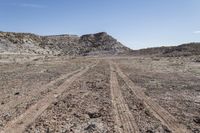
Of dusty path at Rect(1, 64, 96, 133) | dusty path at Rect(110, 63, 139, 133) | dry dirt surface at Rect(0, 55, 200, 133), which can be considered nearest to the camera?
dusty path at Rect(1, 64, 96, 133)

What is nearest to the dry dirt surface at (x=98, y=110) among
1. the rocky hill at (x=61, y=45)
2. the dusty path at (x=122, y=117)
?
the dusty path at (x=122, y=117)

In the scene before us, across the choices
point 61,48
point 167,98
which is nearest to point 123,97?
point 167,98

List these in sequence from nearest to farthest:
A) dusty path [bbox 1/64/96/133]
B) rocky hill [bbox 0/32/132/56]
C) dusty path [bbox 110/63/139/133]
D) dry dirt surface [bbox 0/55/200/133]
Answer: dusty path [bbox 1/64/96/133], dusty path [bbox 110/63/139/133], dry dirt surface [bbox 0/55/200/133], rocky hill [bbox 0/32/132/56]

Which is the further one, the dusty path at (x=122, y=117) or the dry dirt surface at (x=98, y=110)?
the dry dirt surface at (x=98, y=110)

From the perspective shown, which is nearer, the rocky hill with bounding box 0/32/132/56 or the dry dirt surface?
the dry dirt surface

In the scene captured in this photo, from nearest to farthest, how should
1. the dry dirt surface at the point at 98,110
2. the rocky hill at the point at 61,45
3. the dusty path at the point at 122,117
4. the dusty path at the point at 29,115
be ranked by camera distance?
the dusty path at the point at 29,115 → the dusty path at the point at 122,117 → the dry dirt surface at the point at 98,110 → the rocky hill at the point at 61,45

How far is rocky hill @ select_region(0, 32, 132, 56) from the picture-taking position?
89688mm

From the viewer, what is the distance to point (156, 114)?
10625mm

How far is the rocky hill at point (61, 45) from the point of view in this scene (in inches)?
3531

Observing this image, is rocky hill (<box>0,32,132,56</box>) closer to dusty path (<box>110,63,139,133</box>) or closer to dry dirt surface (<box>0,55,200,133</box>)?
dry dirt surface (<box>0,55,200,133</box>)

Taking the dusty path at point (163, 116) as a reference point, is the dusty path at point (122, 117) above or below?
above

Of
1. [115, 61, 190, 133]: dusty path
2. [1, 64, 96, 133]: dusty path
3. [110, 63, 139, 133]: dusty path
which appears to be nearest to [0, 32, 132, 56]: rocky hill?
[1, 64, 96, 133]: dusty path

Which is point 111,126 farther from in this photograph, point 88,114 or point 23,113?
point 23,113

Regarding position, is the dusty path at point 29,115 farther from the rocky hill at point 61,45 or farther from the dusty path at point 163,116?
the rocky hill at point 61,45
